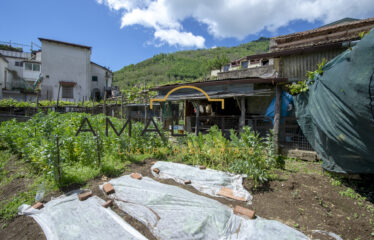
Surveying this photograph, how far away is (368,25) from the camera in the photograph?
31.4ft

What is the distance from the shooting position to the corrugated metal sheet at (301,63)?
884 cm

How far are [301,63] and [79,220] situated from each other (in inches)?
434

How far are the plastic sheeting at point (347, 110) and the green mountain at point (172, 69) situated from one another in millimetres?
31742

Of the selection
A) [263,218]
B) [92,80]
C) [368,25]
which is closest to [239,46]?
[92,80]

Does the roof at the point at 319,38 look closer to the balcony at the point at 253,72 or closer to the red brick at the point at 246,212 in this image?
the balcony at the point at 253,72

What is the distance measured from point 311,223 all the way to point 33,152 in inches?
228

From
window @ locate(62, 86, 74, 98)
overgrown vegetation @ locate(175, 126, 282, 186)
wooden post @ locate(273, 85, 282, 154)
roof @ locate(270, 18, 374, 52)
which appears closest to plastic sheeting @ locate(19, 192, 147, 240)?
overgrown vegetation @ locate(175, 126, 282, 186)

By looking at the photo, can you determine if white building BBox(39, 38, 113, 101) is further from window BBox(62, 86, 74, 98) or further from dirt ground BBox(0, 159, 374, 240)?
dirt ground BBox(0, 159, 374, 240)

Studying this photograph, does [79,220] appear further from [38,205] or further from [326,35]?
[326,35]

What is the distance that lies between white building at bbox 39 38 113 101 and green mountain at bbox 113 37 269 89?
1202cm

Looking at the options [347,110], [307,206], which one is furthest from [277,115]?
[307,206]

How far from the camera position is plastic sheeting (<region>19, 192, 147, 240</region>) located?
2419mm

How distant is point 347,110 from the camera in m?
3.40

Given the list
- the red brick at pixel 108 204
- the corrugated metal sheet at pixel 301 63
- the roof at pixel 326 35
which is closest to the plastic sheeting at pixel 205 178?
the red brick at pixel 108 204
